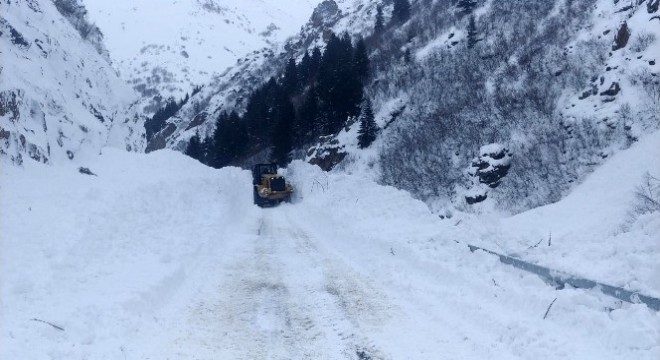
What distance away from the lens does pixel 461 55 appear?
31703mm

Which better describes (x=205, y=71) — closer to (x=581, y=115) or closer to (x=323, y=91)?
(x=323, y=91)

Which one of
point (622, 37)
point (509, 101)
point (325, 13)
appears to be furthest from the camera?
point (325, 13)

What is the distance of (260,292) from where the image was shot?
8.89 metres

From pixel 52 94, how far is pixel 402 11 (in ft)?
135

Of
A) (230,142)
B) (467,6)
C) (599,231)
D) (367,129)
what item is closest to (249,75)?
(230,142)

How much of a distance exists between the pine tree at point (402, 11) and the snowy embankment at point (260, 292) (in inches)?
1621

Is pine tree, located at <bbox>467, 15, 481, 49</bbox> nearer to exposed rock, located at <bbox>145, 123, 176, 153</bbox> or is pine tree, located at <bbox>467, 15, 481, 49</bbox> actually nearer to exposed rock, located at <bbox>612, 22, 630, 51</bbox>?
exposed rock, located at <bbox>612, 22, 630, 51</bbox>

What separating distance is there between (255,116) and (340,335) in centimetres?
4119

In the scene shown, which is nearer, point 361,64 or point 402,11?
point 361,64

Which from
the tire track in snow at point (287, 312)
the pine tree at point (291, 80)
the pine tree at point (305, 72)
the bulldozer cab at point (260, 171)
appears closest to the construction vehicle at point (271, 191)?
the bulldozer cab at point (260, 171)

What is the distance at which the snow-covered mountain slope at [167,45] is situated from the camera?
144375mm

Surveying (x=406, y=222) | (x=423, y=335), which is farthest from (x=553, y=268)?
(x=406, y=222)

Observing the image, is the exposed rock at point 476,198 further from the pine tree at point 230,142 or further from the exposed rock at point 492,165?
the pine tree at point 230,142

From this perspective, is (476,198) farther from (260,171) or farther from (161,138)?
(161,138)
